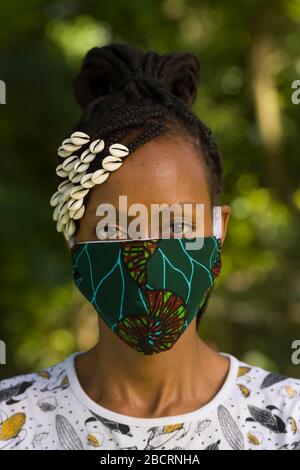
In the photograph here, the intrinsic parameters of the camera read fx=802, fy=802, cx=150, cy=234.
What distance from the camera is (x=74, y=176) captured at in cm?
243

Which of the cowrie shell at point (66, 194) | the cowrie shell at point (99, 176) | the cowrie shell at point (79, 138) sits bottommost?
the cowrie shell at point (66, 194)

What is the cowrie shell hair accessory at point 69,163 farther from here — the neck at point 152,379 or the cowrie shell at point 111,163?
the neck at point 152,379

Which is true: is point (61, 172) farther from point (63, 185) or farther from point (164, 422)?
point (164, 422)

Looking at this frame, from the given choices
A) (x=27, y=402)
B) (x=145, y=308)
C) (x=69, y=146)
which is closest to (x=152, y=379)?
(x=145, y=308)

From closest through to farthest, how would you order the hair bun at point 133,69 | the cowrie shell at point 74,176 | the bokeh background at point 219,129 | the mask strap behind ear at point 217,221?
the cowrie shell at point 74,176 < the mask strap behind ear at point 217,221 < the hair bun at point 133,69 < the bokeh background at point 219,129

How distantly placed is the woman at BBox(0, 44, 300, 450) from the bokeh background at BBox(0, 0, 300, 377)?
7.83 feet

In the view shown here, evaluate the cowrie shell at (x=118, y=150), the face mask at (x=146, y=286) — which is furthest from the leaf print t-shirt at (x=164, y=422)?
the cowrie shell at (x=118, y=150)

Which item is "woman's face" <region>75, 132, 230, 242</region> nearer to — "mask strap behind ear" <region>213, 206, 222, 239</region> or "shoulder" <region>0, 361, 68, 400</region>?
"mask strap behind ear" <region>213, 206, 222, 239</region>

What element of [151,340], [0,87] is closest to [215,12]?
[0,87]

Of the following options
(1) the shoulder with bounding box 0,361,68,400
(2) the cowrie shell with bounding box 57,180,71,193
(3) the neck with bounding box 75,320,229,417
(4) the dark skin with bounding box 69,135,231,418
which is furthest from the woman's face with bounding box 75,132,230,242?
(1) the shoulder with bounding box 0,361,68,400

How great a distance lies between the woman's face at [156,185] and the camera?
2.29 metres

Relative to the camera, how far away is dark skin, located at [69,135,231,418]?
2.31 meters

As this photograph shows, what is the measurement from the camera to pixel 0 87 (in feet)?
14.8

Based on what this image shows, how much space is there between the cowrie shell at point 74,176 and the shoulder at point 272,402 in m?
0.79
